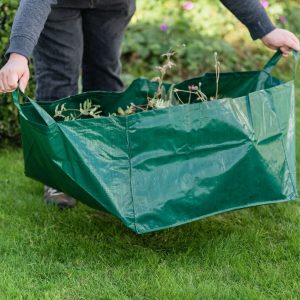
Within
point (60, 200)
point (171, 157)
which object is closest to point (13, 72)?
point (171, 157)

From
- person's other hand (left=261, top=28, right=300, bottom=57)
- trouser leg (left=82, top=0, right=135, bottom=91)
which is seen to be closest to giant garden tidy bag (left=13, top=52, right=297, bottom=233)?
person's other hand (left=261, top=28, right=300, bottom=57)

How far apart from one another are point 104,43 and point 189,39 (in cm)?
214

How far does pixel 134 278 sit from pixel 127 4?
1.12 metres

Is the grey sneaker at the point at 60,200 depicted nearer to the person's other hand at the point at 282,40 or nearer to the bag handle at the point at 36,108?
the bag handle at the point at 36,108

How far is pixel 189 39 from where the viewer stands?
15.4ft

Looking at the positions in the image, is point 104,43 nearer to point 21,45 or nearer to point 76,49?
point 76,49

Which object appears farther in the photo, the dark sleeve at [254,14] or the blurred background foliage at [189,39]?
the blurred background foliage at [189,39]

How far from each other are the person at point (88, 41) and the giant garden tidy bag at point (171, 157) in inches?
14.2

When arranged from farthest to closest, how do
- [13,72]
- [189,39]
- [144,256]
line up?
[189,39]
[144,256]
[13,72]

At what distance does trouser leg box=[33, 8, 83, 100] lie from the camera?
2.44 meters

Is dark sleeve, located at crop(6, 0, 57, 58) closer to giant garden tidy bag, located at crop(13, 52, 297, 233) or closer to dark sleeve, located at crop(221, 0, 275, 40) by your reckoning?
giant garden tidy bag, located at crop(13, 52, 297, 233)

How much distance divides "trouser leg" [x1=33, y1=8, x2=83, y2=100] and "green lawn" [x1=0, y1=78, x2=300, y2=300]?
0.47 meters

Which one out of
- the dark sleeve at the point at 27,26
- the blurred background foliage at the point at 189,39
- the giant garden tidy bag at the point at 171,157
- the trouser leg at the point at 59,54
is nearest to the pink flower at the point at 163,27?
the blurred background foliage at the point at 189,39

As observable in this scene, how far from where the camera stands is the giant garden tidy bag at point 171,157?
188cm
